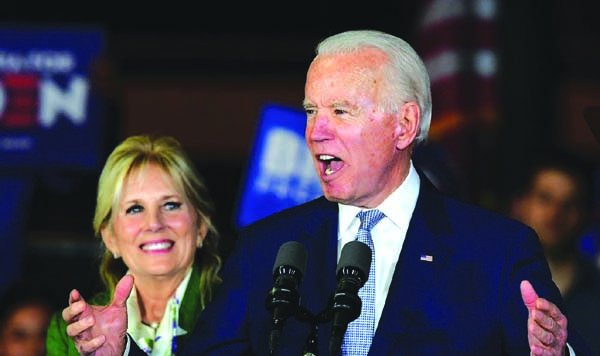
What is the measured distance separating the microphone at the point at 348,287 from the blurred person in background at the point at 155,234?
1016 mm

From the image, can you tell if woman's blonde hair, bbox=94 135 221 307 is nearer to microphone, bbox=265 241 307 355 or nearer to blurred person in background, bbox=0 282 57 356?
microphone, bbox=265 241 307 355

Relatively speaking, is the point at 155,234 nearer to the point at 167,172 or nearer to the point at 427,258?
the point at 167,172

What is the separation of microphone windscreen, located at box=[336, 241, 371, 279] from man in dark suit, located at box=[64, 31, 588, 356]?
0.19m

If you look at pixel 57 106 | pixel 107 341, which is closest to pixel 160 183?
pixel 107 341

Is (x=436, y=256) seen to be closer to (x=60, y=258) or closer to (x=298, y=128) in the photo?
(x=298, y=128)

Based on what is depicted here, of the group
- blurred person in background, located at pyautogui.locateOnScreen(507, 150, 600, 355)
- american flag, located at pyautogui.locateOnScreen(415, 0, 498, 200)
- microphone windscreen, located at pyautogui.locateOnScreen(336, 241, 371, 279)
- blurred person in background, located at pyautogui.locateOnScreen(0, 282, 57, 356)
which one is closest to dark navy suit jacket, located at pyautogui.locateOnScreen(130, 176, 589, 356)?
microphone windscreen, located at pyautogui.locateOnScreen(336, 241, 371, 279)

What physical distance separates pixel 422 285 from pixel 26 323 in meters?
Answer: 2.35

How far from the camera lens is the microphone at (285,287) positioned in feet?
9.95

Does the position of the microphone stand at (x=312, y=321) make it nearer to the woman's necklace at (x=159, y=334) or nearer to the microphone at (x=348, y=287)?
the microphone at (x=348, y=287)

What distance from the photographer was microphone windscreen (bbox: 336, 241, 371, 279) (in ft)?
10.2

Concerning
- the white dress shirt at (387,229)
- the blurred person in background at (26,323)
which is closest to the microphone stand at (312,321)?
the white dress shirt at (387,229)

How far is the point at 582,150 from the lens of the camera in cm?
963

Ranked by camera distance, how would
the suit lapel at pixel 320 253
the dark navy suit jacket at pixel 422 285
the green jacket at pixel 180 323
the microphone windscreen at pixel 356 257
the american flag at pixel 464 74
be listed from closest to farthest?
the microphone windscreen at pixel 356 257 → the dark navy suit jacket at pixel 422 285 → the suit lapel at pixel 320 253 → the green jacket at pixel 180 323 → the american flag at pixel 464 74

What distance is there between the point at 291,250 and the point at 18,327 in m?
2.43
